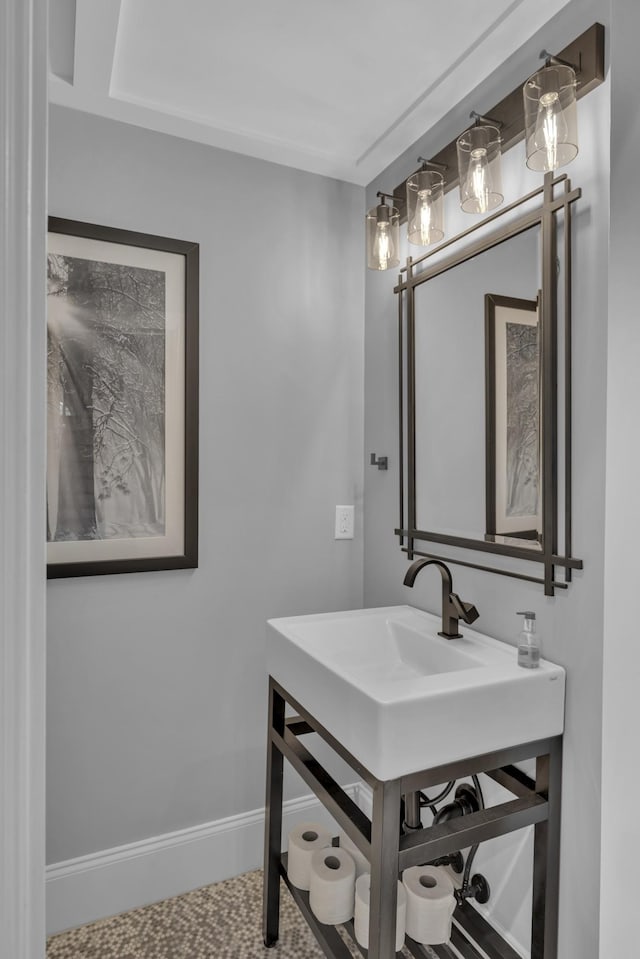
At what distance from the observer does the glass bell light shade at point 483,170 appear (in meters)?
1.43

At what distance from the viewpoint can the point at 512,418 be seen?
4.85 ft

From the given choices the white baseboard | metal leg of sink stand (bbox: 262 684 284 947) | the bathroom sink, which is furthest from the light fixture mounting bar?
the white baseboard

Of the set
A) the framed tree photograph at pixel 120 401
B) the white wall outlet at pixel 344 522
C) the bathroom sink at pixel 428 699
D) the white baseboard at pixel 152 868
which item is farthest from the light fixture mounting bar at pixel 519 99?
the white baseboard at pixel 152 868

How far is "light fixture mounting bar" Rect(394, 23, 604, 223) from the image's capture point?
122 cm

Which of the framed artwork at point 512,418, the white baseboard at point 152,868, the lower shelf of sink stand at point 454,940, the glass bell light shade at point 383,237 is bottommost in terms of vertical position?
the white baseboard at point 152,868

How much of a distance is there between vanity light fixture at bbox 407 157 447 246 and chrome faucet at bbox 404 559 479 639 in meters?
0.91

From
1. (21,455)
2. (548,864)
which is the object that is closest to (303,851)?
(548,864)

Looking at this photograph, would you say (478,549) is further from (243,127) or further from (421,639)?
(243,127)

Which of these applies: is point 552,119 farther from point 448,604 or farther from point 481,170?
point 448,604

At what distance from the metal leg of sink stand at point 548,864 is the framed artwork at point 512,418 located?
0.53 m

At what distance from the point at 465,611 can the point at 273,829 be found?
86cm

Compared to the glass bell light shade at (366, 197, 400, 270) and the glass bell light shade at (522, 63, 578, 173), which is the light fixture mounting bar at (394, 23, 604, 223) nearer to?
the glass bell light shade at (522, 63, 578, 173)

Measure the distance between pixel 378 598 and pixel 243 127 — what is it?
1.61 meters

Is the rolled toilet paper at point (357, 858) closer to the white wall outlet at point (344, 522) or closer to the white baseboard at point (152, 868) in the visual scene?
the white baseboard at point (152, 868)
